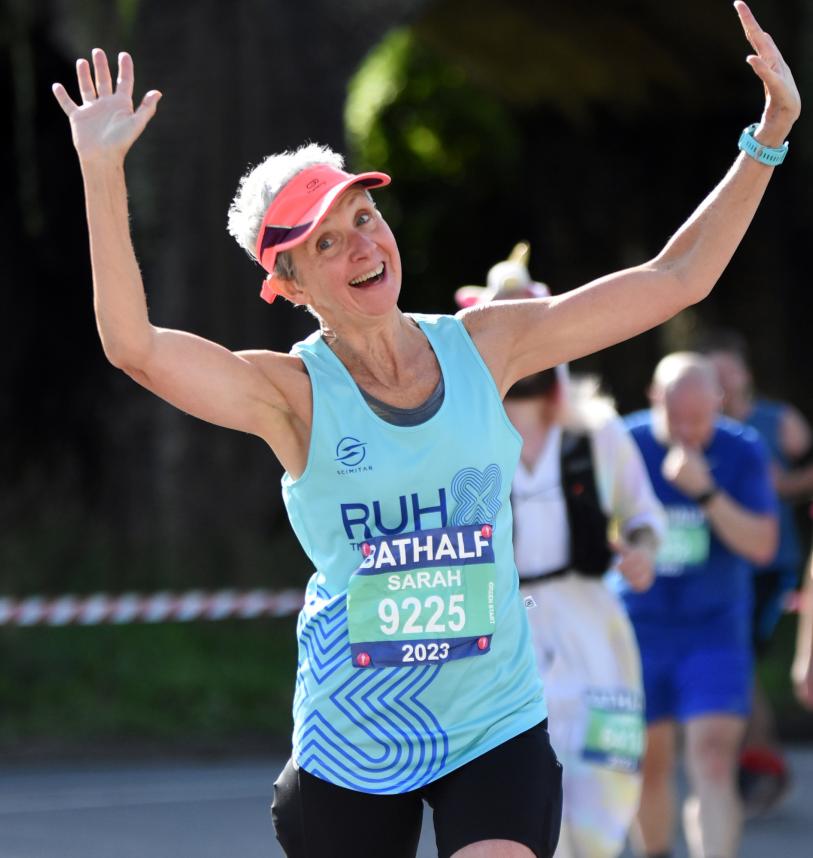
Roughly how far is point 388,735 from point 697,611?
11.0ft

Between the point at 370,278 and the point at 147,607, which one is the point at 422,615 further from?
the point at 147,607

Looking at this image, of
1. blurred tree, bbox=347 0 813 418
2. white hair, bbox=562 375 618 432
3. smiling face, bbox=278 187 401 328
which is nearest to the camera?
smiling face, bbox=278 187 401 328

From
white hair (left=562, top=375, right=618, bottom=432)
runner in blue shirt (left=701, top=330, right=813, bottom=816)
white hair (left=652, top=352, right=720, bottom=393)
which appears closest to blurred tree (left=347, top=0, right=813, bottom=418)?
runner in blue shirt (left=701, top=330, right=813, bottom=816)

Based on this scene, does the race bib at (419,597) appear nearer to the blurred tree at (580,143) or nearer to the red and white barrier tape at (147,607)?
the red and white barrier tape at (147,607)

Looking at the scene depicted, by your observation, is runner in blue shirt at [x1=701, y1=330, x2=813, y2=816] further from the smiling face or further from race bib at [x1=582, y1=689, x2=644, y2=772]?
the smiling face

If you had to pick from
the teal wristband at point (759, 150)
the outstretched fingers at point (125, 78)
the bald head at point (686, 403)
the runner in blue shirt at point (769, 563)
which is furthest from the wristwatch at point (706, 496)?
the outstretched fingers at point (125, 78)

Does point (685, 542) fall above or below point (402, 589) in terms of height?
above

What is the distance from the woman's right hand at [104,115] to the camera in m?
3.56

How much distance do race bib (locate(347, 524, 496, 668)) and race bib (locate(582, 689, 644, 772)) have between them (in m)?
1.78

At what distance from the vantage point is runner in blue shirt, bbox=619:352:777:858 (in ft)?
22.2

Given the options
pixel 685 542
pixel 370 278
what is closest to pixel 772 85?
pixel 370 278

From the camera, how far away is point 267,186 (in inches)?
156

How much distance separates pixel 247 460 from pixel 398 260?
10.7m

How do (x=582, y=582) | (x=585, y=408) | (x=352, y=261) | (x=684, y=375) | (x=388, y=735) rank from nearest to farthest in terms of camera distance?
(x=388, y=735) < (x=352, y=261) < (x=582, y=582) < (x=585, y=408) < (x=684, y=375)
